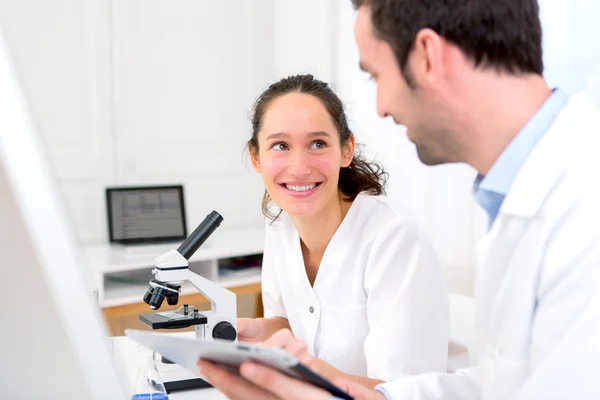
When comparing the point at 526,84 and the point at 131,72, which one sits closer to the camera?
the point at 526,84

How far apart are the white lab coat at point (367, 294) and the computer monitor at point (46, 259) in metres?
1.17

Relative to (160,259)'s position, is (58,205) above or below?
above

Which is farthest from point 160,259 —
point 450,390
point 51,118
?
point 51,118

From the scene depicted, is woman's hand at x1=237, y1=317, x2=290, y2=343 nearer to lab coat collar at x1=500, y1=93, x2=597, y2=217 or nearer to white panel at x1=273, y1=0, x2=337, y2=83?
lab coat collar at x1=500, y1=93, x2=597, y2=217

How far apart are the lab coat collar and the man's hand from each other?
35 centimetres

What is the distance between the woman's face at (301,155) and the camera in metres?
1.69

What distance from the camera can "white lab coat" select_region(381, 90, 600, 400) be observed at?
0.82 meters

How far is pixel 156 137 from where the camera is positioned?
3.39 meters

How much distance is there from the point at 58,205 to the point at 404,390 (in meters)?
0.87

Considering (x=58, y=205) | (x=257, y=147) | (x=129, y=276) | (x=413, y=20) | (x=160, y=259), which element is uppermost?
(x=413, y=20)

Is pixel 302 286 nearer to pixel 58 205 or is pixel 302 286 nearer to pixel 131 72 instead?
pixel 58 205

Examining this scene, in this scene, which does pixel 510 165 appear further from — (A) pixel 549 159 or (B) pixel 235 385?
(B) pixel 235 385

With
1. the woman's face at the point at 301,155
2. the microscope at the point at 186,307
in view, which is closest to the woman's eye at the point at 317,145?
the woman's face at the point at 301,155

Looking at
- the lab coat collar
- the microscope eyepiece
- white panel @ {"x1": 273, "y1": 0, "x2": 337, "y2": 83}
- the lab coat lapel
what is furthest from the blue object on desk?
white panel @ {"x1": 273, "y1": 0, "x2": 337, "y2": 83}
